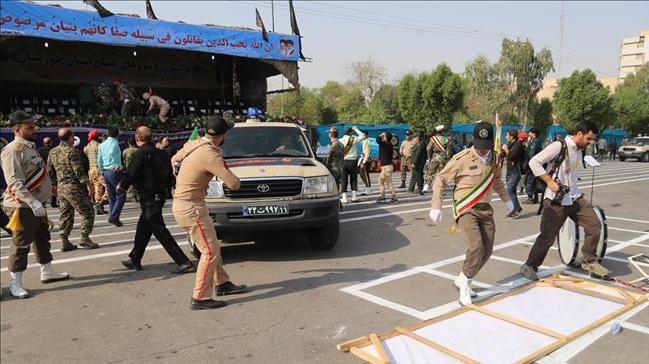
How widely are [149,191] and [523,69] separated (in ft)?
181

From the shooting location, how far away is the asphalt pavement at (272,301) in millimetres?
3619

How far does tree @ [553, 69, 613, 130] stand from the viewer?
42.2 metres

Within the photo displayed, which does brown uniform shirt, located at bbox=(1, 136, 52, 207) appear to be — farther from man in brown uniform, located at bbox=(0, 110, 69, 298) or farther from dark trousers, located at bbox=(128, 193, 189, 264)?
dark trousers, located at bbox=(128, 193, 189, 264)

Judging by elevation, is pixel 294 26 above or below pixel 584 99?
above

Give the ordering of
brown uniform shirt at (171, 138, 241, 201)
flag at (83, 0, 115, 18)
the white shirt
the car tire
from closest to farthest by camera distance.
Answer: brown uniform shirt at (171, 138, 241, 201), the white shirt, the car tire, flag at (83, 0, 115, 18)

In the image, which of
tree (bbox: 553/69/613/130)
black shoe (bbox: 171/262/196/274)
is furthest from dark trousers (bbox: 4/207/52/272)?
tree (bbox: 553/69/613/130)

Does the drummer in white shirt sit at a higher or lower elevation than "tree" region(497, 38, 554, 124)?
lower

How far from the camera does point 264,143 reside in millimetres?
7105

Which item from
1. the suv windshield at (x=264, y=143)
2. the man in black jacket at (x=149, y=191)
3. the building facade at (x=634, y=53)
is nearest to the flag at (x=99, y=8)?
the suv windshield at (x=264, y=143)

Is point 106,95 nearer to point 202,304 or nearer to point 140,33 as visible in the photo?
point 140,33

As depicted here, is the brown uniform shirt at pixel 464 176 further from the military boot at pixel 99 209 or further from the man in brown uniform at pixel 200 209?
the military boot at pixel 99 209

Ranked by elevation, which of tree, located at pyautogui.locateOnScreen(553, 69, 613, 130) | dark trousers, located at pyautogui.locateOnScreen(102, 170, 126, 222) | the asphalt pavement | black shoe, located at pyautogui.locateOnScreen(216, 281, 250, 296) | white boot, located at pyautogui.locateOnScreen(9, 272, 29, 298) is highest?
tree, located at pyautogui.locateOnScreen(553, 69, 613, 130)

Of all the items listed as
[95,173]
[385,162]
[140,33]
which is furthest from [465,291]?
[140,33]

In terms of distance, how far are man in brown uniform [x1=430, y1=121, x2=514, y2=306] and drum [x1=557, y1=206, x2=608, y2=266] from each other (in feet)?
5.01
